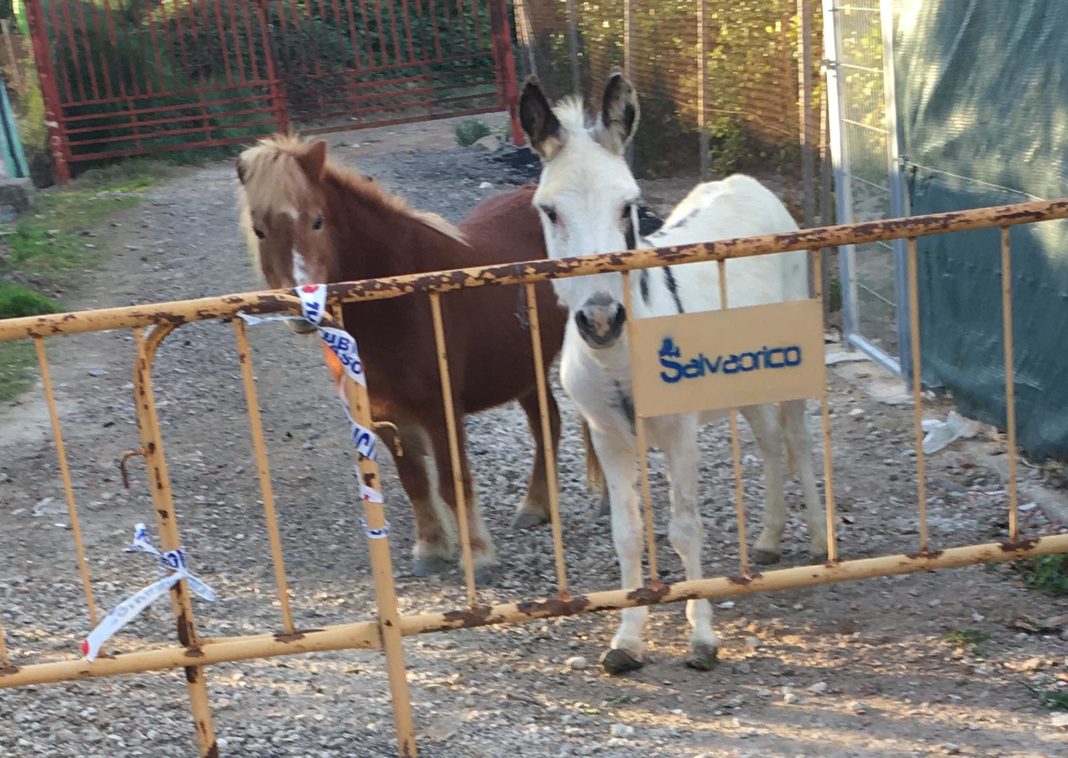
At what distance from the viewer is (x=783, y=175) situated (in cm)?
855

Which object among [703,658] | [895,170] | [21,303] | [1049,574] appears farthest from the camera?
[21,303]

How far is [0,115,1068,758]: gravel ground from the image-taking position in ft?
12.0

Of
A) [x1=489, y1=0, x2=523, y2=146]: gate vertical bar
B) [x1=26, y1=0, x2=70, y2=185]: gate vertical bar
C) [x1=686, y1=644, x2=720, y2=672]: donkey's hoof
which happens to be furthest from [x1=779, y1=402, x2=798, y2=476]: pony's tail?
[x1=26, y1=0, x2=70, y2=185]: gate vertical bar

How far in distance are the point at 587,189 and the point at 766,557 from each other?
209 cm

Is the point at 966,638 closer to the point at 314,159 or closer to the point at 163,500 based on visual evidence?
the point at 163,500

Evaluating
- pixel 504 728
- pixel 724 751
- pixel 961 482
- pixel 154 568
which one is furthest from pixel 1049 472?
pixel 154 568

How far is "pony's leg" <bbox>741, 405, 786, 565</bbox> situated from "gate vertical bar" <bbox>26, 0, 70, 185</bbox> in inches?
529

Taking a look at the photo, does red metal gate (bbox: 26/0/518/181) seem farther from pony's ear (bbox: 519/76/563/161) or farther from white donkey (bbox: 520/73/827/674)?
pony's ear (bbox: 519/76/563/161)

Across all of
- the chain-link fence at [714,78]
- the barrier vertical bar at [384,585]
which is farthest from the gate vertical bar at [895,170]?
the barrier vertical bar at [384,585]

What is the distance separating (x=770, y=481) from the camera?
4.98 m

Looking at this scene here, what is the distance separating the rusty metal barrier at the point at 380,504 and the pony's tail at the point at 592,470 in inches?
82.0

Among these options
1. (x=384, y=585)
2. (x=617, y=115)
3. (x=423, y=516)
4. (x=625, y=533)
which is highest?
(x=617, y=115)

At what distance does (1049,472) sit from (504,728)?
297 cm

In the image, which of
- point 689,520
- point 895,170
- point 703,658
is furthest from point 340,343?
point 895,170
